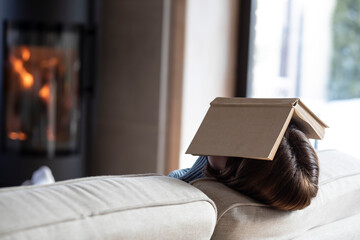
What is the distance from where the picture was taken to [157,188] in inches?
36.8

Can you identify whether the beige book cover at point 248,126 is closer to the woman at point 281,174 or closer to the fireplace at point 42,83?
the woman at point 281,174

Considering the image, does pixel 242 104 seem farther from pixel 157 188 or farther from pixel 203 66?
pixel 203 66

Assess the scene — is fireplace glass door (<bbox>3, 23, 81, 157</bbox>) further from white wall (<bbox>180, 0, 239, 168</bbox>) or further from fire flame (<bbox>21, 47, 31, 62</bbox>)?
white wall (<bbox>180, 0, 239, 168</bbox>)

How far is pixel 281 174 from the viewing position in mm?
1018

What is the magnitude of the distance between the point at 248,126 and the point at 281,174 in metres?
0.11

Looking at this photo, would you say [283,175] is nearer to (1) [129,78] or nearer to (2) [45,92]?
(2) [45,92]

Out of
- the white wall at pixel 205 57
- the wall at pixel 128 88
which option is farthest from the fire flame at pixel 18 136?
the white wall at pixel 205 57

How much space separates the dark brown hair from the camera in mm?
1019

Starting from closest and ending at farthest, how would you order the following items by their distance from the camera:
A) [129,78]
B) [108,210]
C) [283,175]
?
[108,210] → [283,175] → [129,78]

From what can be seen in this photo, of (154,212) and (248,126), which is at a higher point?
(248,126)

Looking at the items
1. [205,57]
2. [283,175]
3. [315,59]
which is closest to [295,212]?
[283,175]

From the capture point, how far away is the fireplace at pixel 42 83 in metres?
3.25

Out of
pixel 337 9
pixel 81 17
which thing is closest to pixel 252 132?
pixel 81 17

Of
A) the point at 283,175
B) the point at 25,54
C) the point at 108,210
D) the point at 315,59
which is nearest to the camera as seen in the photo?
the point at 108,210
